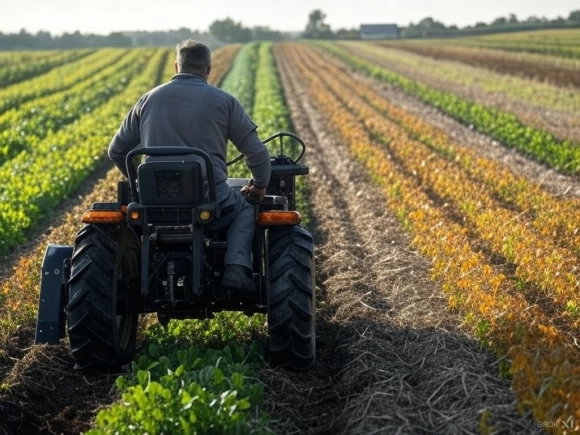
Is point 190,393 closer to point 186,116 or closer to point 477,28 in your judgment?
point 186,116

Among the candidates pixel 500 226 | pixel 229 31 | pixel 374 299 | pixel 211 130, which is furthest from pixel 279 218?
pixel 229 31

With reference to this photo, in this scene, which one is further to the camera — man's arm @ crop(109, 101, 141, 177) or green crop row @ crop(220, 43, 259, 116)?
green crop row @ crop(220, 43, 259, 116)

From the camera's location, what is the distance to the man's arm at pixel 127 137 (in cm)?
633

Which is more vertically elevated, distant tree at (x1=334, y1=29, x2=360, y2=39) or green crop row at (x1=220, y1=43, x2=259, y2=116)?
green crop row at (x1=220, y1=43, x2=259, y2=116)

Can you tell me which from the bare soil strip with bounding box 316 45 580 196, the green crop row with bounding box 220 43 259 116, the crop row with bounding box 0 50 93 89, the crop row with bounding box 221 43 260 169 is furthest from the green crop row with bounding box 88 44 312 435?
the crop row with bounding box 0 50 93 89

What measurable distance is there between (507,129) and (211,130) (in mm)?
15853

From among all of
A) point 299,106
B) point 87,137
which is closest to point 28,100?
point 299,106

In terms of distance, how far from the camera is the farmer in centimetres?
612

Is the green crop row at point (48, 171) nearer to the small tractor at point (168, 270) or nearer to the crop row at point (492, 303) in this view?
the crop row at point (492, 303)

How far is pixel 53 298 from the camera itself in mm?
6488

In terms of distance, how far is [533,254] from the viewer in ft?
29.1

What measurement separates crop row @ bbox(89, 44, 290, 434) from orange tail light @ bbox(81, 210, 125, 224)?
0.88 metres

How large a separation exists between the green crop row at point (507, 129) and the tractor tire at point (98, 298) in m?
11.6

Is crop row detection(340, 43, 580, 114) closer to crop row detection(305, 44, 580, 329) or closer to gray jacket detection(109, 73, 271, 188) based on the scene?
crop row detection(305, 44, 580, 329)
